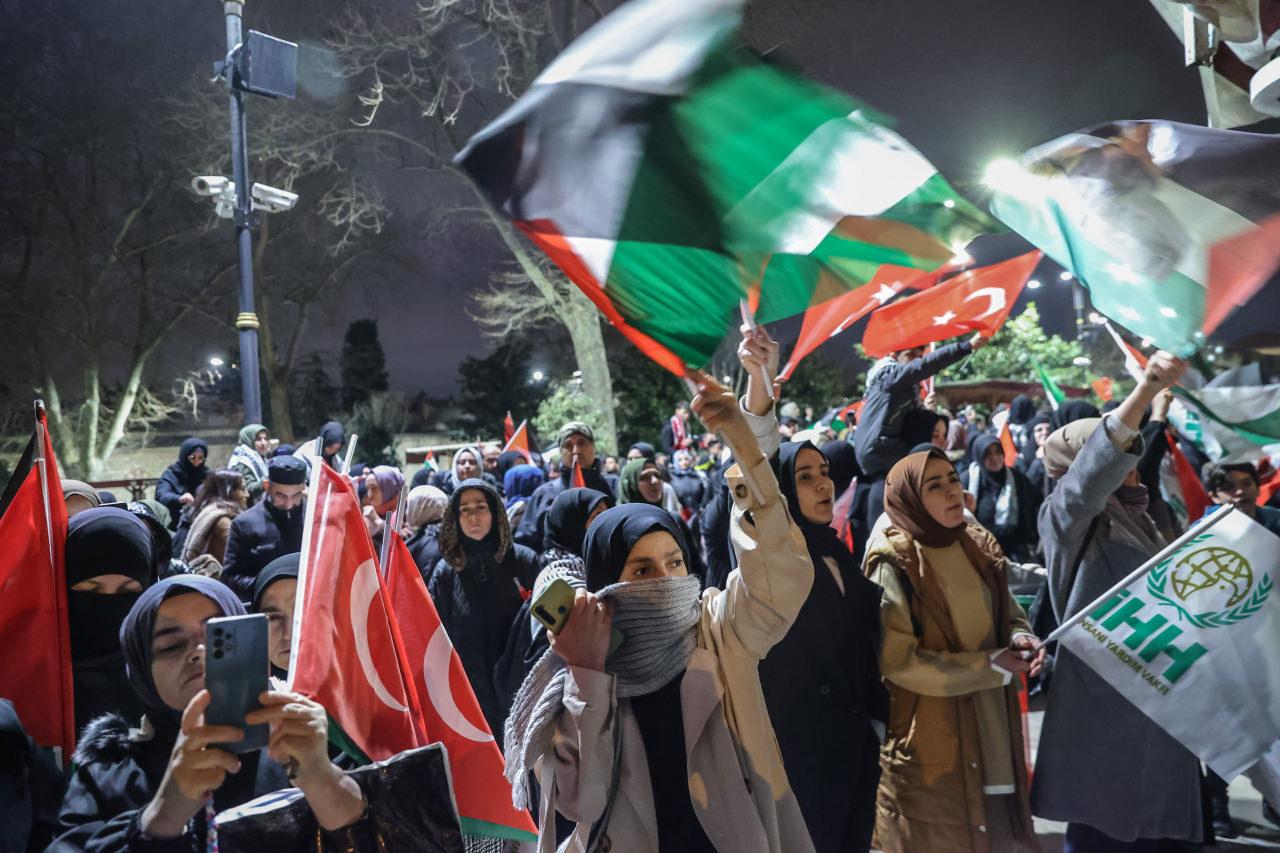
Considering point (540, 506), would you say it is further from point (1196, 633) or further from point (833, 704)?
point (1196, 633)

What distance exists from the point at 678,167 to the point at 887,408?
392 cm

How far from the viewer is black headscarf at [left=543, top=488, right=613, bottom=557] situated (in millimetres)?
4797

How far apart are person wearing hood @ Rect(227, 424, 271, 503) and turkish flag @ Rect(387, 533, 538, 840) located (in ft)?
13.9

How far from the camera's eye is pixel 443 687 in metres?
3.30

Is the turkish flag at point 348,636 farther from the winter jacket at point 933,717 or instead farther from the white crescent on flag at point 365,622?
the winter jacket at point 933,717

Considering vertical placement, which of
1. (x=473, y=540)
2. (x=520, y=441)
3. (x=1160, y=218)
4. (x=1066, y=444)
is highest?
(x=520, y=441)

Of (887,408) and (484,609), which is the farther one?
Result: (887,408)

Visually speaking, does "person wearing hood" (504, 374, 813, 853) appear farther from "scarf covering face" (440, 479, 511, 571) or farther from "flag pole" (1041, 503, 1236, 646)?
"scarf covering face" (440, 479, 511, 571)

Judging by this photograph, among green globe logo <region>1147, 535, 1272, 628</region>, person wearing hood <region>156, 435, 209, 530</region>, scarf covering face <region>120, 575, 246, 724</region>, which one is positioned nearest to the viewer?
scarf covering face <region>120, 575, 246, 724</region>

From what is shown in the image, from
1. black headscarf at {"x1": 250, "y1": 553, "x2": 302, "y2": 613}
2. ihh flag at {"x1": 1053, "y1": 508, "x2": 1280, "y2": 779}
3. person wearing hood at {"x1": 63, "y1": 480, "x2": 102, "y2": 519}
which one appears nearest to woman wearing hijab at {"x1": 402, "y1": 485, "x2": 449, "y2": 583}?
person wearing hood at {"x1": 63, "y1": 480, "x2": 102, "y2": 519}

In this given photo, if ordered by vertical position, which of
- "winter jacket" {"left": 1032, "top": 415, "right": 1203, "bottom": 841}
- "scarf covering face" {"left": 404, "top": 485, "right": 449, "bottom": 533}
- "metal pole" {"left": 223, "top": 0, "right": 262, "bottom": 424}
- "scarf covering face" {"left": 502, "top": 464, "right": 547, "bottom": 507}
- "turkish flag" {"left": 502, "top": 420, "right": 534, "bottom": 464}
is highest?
"metal pole" {"left": 223, "top": 0, "right": 262, "bottom": 424}


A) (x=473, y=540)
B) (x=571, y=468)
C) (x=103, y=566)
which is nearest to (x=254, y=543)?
(x=473, y=540)

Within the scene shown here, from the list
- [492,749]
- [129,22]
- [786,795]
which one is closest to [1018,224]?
[786,795]

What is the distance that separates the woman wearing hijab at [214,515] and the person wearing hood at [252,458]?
474 millimetres
